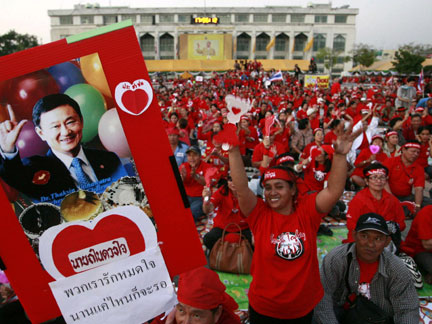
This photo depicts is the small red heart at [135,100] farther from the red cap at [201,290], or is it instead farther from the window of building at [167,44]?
the window of building at [167,44]

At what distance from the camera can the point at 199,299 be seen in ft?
5.59

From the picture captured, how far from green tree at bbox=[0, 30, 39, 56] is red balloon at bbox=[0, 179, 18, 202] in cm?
6305

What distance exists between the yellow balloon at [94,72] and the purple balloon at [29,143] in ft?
1.00

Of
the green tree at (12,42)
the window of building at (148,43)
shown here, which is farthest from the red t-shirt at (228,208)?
the window of building at (148,43)

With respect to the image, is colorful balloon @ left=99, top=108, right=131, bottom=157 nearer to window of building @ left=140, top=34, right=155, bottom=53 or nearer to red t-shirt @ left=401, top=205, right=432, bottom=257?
red t-shirt @ left=401, top=205, right=432, bottom=257

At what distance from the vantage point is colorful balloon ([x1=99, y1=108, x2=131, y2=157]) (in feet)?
4.39

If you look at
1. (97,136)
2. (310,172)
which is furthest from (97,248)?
(310,172)

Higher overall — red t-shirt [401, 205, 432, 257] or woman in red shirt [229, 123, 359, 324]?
woman in red shirt [229, 123, 359, 324]

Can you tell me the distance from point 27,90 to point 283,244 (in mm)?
1713

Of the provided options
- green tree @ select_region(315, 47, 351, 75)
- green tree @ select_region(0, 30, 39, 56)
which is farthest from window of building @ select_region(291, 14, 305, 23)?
green tree @ select_region(0, 30, 39, 56)

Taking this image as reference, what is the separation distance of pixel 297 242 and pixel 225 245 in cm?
187

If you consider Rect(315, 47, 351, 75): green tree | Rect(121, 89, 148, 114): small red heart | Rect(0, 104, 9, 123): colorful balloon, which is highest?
Rect(315, 47, 351, 75): green tree

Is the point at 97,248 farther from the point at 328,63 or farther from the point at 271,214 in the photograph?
the point at 328,63

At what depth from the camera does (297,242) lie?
2.10 m
